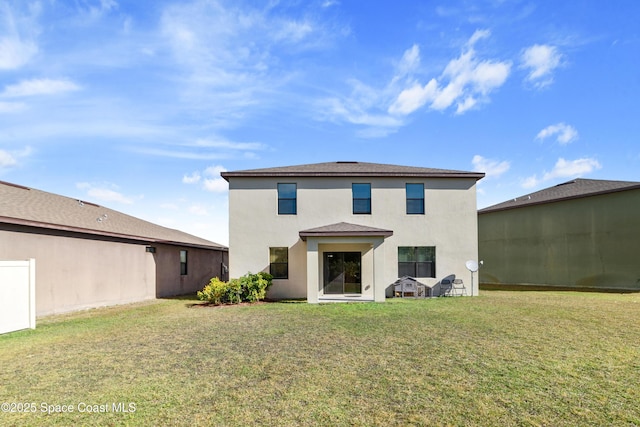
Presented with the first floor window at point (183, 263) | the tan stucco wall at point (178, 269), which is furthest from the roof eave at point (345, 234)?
the first floor window at point (183, 263)

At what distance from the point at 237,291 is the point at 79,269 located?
232 inches

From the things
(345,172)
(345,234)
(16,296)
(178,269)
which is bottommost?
(178,269)

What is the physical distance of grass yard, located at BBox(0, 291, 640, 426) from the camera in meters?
4.34

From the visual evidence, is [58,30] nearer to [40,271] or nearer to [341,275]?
[40,271]

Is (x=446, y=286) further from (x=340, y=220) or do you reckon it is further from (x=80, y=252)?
(x=80, y=252)

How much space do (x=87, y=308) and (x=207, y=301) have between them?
444cm

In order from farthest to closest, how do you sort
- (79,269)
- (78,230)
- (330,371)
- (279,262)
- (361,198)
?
(361,198) → (279,262) → (79,269) → (78,230) → (330,371)

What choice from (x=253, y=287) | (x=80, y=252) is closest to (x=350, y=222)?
(x=253, y=287)

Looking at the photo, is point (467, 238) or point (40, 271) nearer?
point (40, 271)

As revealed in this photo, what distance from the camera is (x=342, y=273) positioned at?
661 inches

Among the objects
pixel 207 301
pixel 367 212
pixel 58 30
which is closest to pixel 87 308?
pixel 207 301

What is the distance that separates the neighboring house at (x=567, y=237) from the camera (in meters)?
19.9

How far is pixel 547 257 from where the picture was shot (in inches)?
927

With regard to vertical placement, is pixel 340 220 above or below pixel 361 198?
below
